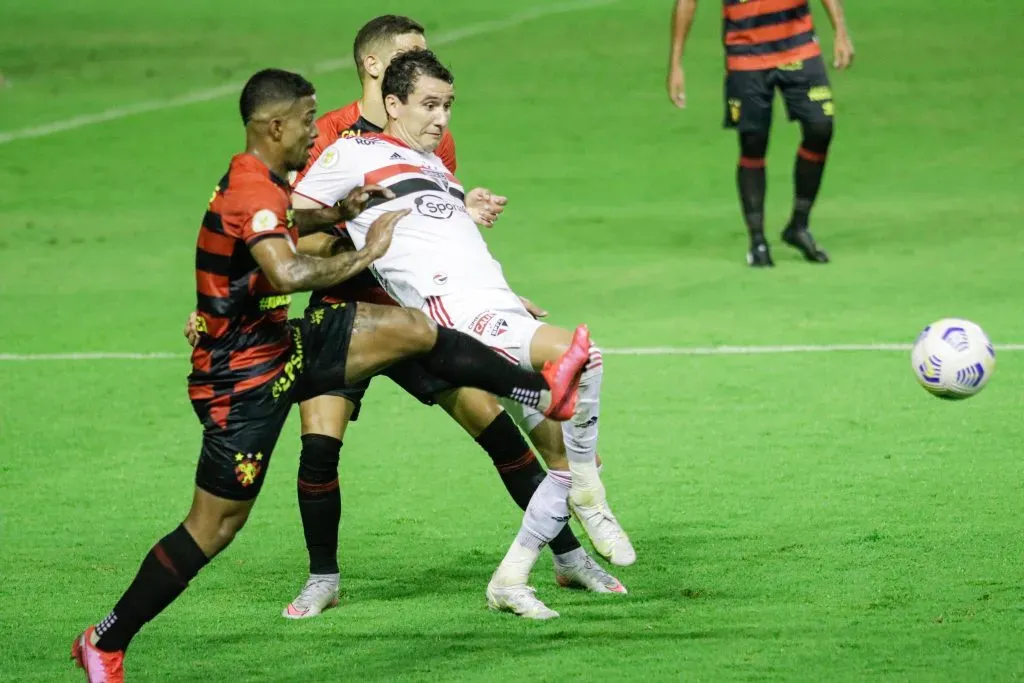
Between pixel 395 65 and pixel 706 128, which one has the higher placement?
pixel 395 65

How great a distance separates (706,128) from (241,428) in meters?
14.3

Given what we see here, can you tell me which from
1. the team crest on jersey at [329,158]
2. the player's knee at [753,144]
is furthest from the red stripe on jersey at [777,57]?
the team crest on jersey at [329,158]

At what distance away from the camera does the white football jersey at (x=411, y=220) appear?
20.9ft

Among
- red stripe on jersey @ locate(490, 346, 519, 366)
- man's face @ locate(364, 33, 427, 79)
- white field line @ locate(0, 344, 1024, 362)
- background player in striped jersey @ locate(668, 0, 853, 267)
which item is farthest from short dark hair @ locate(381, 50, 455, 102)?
background player in striped jersey @ locate(668, 0, 853, 267)

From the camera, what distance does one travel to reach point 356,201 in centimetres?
626

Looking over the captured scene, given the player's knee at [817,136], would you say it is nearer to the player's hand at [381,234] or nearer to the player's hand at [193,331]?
the player's hand at [381,234]

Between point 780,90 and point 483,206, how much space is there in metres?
6.76

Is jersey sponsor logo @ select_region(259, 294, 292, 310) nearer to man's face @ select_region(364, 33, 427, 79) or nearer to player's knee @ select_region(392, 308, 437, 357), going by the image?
player's knee @ select_region(392, 308, 437, 357)

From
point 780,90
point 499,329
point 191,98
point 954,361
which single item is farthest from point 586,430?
point 191,98

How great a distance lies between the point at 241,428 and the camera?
5.57 m

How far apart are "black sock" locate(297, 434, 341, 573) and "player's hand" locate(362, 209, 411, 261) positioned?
1054mm

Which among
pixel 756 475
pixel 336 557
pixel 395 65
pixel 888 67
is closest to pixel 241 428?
pixel 336 557

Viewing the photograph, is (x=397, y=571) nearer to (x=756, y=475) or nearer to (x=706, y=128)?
(x=756, y=475)

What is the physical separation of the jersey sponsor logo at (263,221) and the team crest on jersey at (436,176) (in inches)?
46.7
